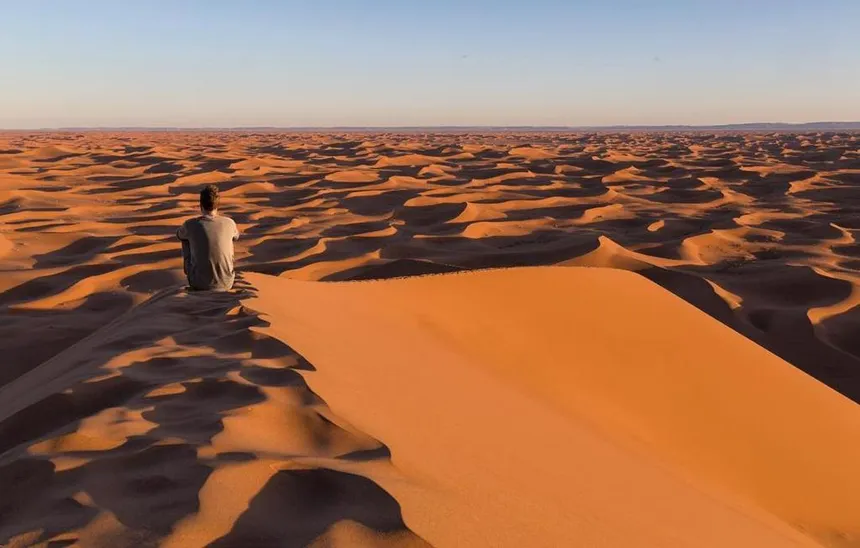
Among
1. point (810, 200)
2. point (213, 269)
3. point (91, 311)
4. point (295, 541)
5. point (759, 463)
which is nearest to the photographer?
point (295, 541)

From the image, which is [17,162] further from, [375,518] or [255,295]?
[375,518]

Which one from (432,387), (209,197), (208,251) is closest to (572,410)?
(432,387)

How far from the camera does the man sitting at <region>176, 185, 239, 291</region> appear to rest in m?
4.11

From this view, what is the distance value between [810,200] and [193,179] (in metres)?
10.3

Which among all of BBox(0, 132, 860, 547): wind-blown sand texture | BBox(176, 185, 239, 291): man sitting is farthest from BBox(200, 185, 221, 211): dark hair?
BBox(0, 132, 860, 547): wind-blown sand texture

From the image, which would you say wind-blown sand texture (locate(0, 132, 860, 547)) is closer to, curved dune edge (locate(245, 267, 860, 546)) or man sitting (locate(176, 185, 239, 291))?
curved dune edge (locate(245, 267, 860, 546))

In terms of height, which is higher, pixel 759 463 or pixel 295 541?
pixel 295 541

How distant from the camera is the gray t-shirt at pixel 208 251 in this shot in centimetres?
411

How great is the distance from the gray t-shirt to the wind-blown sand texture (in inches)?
7.1

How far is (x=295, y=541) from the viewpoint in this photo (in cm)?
156

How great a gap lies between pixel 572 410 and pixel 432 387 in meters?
0.78

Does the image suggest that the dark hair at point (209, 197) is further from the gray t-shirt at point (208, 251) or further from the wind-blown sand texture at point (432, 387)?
the wind-blown sand texture at point (432, 387)

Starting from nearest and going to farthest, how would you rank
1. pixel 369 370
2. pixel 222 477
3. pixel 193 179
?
1. pixel 222 477
2. pixel 369 370
3. pixel 193 179

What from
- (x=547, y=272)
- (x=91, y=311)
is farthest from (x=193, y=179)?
(x=547, y=272)
